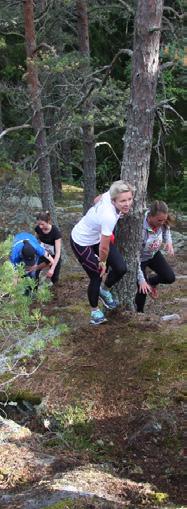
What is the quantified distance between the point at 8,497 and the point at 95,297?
2.88 metres

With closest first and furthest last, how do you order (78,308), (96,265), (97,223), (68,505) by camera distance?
(68,505), (97,223), (96,265), (78,308)

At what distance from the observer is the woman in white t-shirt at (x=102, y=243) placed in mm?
5297

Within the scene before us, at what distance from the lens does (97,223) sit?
18.5 ft

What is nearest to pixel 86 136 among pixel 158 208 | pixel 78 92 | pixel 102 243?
pixel 78 92

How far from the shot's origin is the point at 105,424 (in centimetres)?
468

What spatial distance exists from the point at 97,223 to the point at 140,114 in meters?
1.26

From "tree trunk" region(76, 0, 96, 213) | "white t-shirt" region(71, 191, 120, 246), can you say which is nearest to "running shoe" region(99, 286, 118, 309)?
"white t-shirt" region(71, 191, 120, 246)

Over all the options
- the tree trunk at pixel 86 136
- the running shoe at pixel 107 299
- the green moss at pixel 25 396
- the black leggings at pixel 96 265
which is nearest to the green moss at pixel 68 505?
the green moss at pixel 25 396

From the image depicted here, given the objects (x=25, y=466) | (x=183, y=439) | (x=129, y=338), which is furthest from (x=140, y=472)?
(x=129, y=338)

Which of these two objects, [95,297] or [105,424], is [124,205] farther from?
[105,424]

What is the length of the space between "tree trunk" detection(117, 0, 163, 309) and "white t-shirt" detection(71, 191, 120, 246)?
46 cm

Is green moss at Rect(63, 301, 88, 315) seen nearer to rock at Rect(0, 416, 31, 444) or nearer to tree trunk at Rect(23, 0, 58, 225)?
rock at Rect(0, 416, 31, 444)

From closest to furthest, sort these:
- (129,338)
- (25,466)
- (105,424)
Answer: (25,466)
(105,424)
(129,338)

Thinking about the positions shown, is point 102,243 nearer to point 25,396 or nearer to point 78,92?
point 25,396
